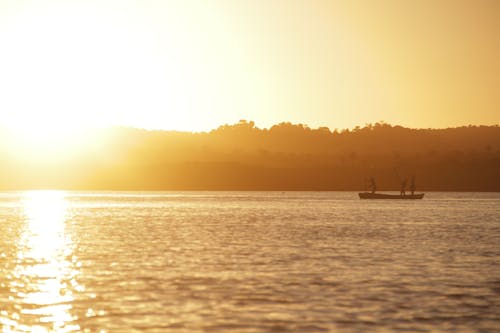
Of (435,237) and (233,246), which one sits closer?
(233,246)

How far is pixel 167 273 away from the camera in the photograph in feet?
174

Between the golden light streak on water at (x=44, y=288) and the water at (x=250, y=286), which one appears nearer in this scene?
the golden light streak on water at (x=44, y=288)

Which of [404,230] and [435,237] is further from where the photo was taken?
[404,230]

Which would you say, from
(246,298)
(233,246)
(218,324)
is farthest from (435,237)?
(218,324)

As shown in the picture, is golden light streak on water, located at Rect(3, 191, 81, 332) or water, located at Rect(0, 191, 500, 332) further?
water, located at Rect(0, 191, 500, 332)

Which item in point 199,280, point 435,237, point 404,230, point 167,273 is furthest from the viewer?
point 404,230

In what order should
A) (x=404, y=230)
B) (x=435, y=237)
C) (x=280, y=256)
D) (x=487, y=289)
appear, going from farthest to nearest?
(x=404, y=230)
(x=435, y=237)
(x=280, y=256)
(x=487, y=289)

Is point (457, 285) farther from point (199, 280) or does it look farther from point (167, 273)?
point (167, 273)

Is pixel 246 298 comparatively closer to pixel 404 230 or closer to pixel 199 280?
pixel 199 280

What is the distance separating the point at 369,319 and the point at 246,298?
818 centimetres

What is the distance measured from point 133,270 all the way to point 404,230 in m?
64.6

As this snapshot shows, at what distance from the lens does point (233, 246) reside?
260 feet

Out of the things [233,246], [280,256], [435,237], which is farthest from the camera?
[435,237]

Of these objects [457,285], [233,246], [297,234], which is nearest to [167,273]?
[457,285]
